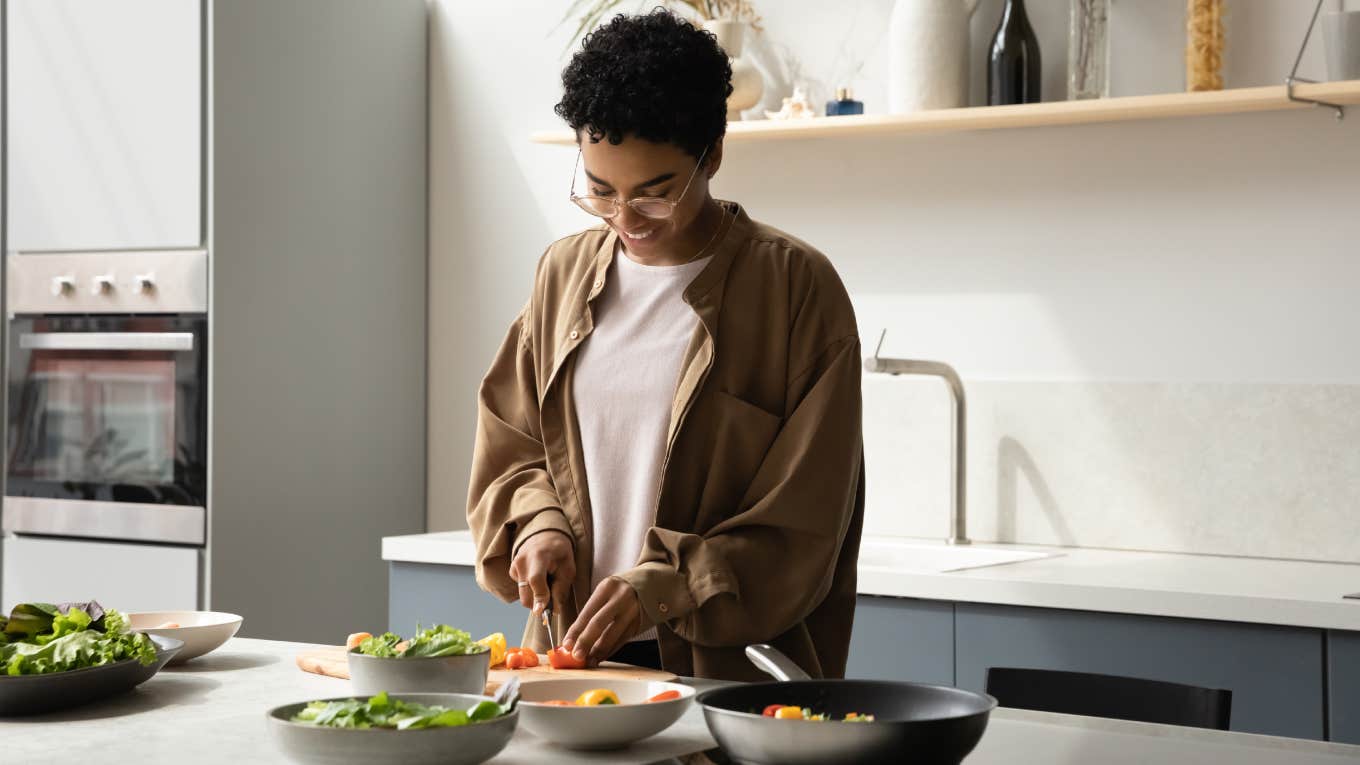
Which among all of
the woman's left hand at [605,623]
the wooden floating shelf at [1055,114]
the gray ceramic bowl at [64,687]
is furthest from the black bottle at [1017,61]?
the gray ceramic bowl at [64,687]

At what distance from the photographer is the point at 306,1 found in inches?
130

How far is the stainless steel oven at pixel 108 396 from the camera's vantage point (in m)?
3.08

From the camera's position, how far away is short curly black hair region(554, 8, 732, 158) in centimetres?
170

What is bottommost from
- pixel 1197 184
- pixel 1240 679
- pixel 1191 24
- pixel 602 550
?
pixel 1240 679

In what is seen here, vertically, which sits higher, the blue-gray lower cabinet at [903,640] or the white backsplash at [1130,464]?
the white backsplash at [1130,464]

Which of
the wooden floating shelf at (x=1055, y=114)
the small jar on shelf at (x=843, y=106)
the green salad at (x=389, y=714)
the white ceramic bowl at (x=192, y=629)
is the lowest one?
the white ceramic bowl at (x=192, y=629)

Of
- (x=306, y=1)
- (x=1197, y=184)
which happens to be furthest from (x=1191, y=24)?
(x=306, y=1)

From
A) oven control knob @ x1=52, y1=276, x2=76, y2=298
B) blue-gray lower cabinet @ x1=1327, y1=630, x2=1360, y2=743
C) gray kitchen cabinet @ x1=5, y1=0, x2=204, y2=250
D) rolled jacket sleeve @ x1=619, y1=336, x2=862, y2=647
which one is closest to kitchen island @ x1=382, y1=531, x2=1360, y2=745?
blue-gray lower cabinet @ x1=1327, y1=630, x2=1360, y2=743

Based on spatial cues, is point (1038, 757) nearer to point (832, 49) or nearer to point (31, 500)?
point (832, 49)

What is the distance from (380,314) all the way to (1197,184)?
1834 millimetres

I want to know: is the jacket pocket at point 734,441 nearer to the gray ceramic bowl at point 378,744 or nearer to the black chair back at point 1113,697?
the black chair back at point 1113,697

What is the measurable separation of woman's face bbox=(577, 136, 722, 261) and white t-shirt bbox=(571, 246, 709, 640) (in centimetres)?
8

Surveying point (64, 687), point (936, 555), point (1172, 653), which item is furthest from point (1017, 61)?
point (64, 687)

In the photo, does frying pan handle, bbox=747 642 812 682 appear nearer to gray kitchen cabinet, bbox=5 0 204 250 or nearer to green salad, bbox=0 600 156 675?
green salad, bbox=0 600 156 675
